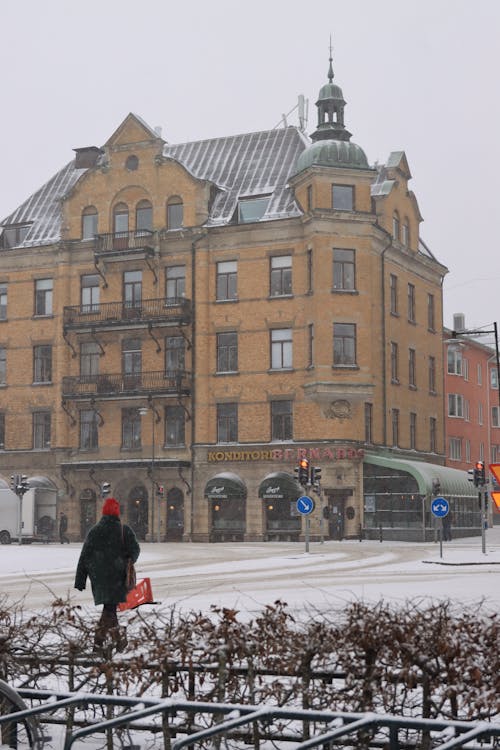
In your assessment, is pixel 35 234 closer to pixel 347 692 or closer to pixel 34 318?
pixel 34 318

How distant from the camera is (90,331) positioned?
58.8m

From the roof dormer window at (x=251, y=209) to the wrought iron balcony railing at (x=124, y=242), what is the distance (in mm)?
4831

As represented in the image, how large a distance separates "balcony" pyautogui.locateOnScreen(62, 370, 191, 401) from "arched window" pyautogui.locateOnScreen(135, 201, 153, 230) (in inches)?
314

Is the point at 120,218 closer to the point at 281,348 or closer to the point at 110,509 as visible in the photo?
the point at 281,348

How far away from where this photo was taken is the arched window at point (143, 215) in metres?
58.7

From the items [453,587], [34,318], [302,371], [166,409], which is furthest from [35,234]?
[453,587]

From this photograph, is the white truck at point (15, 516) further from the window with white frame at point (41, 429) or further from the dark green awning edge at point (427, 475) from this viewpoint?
the dark green awning edge at point (427, 475)

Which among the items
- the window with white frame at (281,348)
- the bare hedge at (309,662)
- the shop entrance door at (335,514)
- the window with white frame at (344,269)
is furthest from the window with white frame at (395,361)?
the bare hedge at (309,662)

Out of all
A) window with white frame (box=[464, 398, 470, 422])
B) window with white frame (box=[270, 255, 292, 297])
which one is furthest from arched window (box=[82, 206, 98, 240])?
window with white frame (box=[464, 398, 470, 422])

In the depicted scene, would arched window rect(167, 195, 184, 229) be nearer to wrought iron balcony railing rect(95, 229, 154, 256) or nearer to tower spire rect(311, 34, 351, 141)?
wrought iron balcony railing rect(95, 229, 154, 256)

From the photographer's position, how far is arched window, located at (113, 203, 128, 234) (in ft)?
194

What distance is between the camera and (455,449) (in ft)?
245

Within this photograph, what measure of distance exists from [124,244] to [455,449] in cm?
2891

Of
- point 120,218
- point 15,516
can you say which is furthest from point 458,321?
point 15,516
